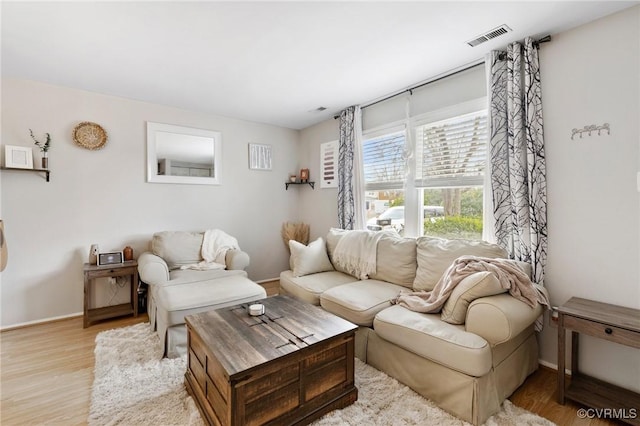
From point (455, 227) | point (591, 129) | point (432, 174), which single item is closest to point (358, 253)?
point (455, 227)

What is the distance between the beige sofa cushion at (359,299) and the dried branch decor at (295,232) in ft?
6.34

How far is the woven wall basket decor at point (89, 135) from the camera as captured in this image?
10.0 feet

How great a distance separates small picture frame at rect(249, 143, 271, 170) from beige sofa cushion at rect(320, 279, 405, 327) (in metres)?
2.48

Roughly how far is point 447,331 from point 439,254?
794 mm

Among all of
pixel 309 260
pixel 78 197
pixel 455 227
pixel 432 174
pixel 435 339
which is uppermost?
pixel 432 174

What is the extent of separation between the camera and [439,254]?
2377 millimetres

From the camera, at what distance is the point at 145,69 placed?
2592 millimetres

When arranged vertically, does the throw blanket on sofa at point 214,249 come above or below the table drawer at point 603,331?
above

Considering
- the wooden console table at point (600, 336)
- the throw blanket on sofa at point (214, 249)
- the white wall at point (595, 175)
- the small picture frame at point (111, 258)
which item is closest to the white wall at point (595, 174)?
the white wall at point (595, 175)

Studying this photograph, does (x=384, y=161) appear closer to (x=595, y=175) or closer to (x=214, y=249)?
(x=595, y=175)

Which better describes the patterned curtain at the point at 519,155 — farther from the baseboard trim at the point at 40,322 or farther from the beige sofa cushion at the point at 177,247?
the baseboard trim at the point at 40,322

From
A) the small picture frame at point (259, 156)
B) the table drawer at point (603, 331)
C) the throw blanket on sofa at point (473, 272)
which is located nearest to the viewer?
the table drawer at point (603, 331)

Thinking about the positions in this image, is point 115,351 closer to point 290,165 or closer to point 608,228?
point 290,165

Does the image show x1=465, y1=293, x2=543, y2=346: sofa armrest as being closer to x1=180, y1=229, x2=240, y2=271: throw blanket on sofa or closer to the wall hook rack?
the wall hook rack
